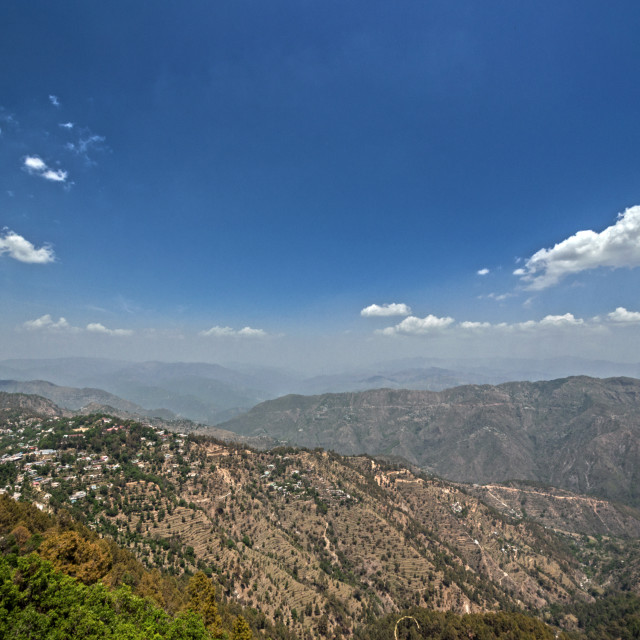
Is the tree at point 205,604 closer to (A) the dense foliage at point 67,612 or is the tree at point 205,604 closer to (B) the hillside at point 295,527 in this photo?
(A) the dense foliage at point 67,612

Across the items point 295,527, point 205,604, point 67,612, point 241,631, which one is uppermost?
point 67,612

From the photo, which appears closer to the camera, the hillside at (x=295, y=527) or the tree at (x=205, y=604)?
the tree at (x=205, y=604)

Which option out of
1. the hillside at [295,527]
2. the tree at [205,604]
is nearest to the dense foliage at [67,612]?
the tree at [205,604]

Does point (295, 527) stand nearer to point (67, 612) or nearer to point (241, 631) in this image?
point (241, 631)

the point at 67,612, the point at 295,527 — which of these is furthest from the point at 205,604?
the point at 295,527

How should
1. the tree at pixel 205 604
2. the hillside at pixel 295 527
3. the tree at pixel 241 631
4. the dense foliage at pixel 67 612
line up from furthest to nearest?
the hillside at pixel 295 527 → the tree at pixel 205 604 → the tree at pixel 241 631 → the dense foliage at pixel 67 612

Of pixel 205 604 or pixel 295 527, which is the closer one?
pixel 205 604

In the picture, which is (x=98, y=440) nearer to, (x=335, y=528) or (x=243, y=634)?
(x=335, y=528)

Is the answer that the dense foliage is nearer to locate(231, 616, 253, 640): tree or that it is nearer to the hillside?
locate(231, 616, 253, 640): tree

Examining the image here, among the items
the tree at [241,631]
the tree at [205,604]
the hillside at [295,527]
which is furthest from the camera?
the hillside at [295,527]
